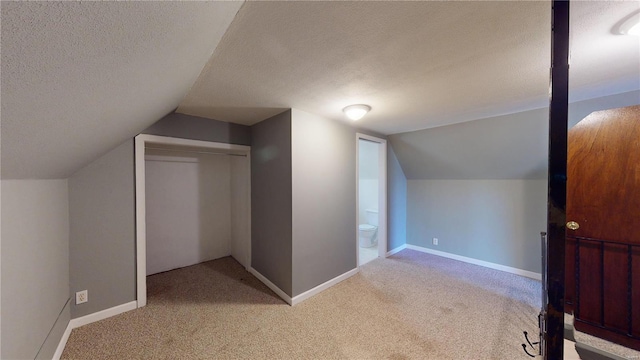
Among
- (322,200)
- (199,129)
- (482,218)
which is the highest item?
(199,129)

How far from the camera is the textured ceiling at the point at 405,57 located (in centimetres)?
107

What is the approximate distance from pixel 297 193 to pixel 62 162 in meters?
Answer: 1.76

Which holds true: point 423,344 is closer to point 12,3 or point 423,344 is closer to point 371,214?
point 12,3

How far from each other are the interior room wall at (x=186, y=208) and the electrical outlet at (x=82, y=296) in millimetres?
1091

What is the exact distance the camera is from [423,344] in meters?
1.86

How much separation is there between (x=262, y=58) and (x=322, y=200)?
1.72 metres

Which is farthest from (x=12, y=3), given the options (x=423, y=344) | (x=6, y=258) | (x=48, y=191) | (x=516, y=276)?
(x=516, y=276)

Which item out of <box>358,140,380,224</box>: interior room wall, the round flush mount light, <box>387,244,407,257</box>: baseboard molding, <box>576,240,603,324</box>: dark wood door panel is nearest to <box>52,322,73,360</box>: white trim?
the round flush mount light

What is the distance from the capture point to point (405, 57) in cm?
145

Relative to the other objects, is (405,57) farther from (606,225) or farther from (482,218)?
(482,218)

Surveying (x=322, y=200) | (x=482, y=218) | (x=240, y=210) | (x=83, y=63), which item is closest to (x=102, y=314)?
(x=240, y=210)

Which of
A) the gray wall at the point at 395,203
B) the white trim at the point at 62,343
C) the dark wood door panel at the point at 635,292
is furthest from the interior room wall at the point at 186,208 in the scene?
the dark wood door panel at the point at 635,292

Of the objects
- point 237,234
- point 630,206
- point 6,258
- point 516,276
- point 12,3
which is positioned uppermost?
point 12,3

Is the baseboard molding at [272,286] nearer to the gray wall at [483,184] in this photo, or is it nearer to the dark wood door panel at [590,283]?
the dark wood door panel at [590,283]
